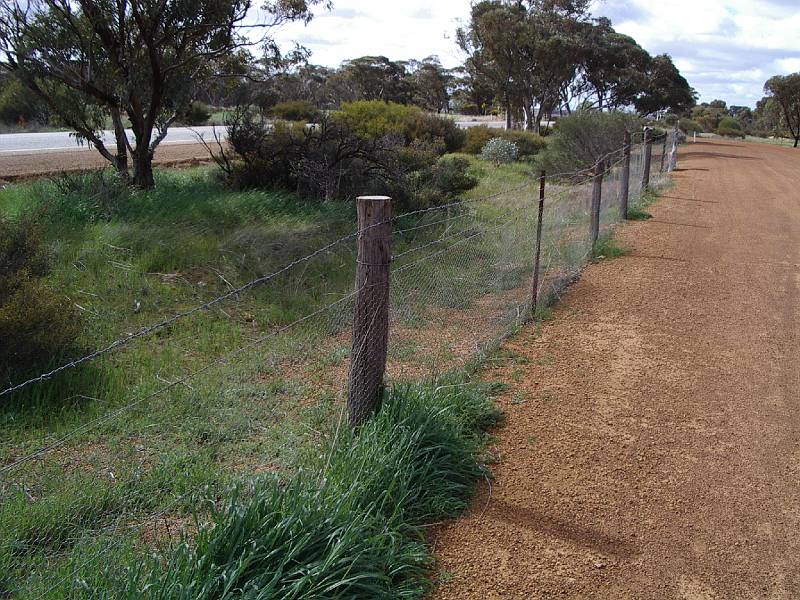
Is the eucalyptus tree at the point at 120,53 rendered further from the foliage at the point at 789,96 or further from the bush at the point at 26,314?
the foliage at the point at 789,96

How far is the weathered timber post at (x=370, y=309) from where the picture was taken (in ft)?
13.9

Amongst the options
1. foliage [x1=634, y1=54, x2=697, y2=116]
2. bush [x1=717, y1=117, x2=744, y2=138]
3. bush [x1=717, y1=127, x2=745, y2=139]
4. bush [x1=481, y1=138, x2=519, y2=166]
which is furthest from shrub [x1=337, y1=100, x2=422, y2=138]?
bush [x1=717, y1=117, x2=744, y2=138]

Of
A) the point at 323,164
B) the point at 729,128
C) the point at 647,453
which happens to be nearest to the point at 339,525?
the point at 647,453

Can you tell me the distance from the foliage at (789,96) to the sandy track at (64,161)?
120 ft

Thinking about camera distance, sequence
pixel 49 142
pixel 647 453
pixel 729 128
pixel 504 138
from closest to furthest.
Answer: pixel 647 453 → pixel 49 142 → pixel 504 138 → pixel 729 128

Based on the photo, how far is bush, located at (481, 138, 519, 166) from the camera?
81.3 ft

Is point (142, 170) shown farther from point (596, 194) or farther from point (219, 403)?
point (219, 403)

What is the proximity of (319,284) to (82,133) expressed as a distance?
303 inches

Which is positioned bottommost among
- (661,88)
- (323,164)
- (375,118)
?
(323,164)

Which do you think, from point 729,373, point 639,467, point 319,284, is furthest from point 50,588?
point 319,284

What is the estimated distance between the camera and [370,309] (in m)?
4.29

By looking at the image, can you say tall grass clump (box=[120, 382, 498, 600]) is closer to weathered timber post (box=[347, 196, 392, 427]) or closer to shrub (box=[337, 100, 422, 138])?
weathered timber post (box=[347, 196, 392, 427])

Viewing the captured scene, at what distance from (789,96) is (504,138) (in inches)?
1067

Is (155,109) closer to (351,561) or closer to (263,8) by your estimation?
(263,8)
